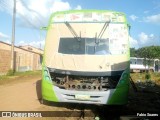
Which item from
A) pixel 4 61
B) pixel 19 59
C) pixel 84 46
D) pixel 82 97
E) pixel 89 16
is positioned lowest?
pixel 82 97

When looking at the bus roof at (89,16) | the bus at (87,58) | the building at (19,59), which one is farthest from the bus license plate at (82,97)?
the building at (19,59)

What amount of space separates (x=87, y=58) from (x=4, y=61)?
2234 centimetres

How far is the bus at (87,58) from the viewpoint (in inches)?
339

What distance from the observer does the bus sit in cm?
861

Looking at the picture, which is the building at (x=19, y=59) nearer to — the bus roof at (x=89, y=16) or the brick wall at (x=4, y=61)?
the brick wall at (x=4, y=61)

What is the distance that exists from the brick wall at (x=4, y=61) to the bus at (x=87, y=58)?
20.5 metres

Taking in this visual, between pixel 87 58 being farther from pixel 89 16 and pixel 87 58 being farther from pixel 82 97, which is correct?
pixel 89 16

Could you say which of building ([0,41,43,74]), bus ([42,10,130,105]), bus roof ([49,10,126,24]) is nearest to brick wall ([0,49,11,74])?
building ([0,41,43,74])

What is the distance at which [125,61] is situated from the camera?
8.91 meters

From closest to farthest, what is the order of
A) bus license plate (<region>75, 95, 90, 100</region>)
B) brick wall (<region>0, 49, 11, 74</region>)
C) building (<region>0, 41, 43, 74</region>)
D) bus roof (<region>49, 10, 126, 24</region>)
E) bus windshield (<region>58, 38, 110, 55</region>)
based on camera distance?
bus license plate (<region>75, 95, 90, 100</region>) < bus windshield (<region>58, 38, 110, 55</region>) < bus roof (<region>49, 10, 126, 24</region>) < brick wall (<region>0, 49, 11, 74</region>) < building (<region>0, 41, 43, 74</region>)

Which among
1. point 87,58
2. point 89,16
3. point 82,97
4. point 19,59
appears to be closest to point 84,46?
point 87,58

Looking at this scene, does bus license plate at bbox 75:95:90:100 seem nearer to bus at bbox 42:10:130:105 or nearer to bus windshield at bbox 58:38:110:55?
bus at bbox 42:10:130:105

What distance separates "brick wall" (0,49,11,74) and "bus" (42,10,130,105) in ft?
67.2

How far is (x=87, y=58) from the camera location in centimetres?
888
